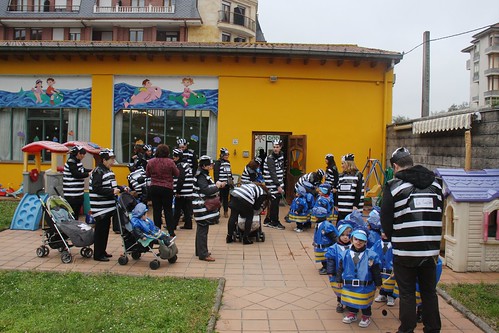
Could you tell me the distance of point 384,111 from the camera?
13734mm

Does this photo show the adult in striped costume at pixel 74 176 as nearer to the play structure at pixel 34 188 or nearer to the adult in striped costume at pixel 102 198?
the play structure at pixel 34 188

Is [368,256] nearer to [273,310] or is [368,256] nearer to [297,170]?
[273,310]

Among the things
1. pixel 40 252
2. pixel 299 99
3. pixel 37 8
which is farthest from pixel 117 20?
pixel 40 252

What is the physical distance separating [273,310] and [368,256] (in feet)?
4.11

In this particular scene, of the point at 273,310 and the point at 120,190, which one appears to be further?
the point at 120,190

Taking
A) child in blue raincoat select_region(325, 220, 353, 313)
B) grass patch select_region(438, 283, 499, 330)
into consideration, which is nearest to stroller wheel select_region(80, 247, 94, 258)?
child in blue raincoat select_region(325, 220, 353, 313)

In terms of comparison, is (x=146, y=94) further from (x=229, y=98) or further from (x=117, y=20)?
(x=117, y=20)

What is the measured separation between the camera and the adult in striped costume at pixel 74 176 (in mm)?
8383

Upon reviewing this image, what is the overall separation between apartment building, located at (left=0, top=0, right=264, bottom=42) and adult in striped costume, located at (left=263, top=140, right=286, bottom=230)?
1203 inches

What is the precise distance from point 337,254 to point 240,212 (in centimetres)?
357

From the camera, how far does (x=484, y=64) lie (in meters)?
56.7

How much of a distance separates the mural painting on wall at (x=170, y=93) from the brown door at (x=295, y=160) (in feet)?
8.57

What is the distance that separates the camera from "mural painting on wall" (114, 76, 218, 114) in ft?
45.2

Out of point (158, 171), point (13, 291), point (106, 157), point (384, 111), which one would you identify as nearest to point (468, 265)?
point (158, 171)
